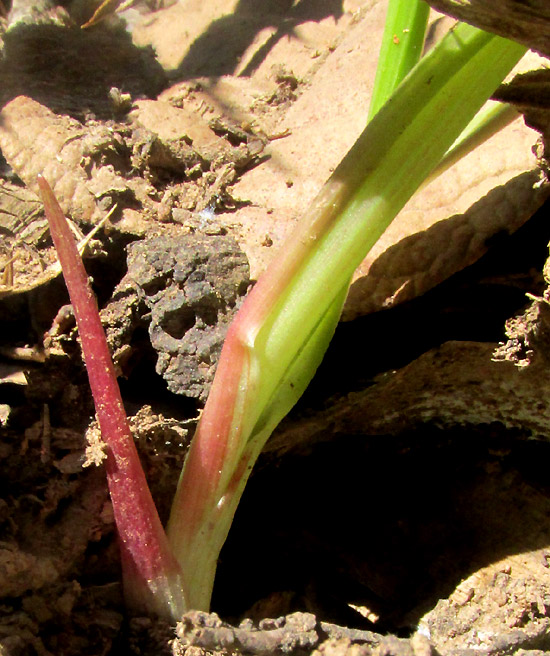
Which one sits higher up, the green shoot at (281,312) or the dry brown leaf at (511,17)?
the dry brown leaf at (511,17)

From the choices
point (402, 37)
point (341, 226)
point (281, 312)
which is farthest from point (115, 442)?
point (402, 37)

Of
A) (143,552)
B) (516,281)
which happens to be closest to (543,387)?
(516,281)

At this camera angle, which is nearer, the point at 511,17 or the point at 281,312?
the point at 511,17

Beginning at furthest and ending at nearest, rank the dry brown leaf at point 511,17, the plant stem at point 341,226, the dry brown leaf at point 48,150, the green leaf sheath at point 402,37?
the dry brown leaf at point 48,150
the green leaf sheath at point 402,37
the plant stem at point 341,226
the dry brown leaf at point 511,17

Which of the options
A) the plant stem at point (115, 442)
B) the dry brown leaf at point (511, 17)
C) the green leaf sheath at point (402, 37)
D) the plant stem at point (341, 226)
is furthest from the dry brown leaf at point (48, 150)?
the dry brown leaf at point (511, 17)

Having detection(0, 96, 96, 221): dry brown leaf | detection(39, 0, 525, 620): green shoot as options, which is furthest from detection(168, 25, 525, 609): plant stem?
detection(0, 96, 96, 221): dry brown leaf

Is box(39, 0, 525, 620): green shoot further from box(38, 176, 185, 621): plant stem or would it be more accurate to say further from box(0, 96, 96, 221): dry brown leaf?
box(0, 96, 96, 221): dry brown leaf

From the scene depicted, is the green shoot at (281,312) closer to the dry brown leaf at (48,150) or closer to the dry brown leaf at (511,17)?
the dry brown leaf at (511,17)

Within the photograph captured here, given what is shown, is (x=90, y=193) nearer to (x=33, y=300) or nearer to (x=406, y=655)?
(x=33, y=300)

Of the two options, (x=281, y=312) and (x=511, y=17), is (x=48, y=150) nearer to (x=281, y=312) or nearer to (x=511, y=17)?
(x=281, y=312)
